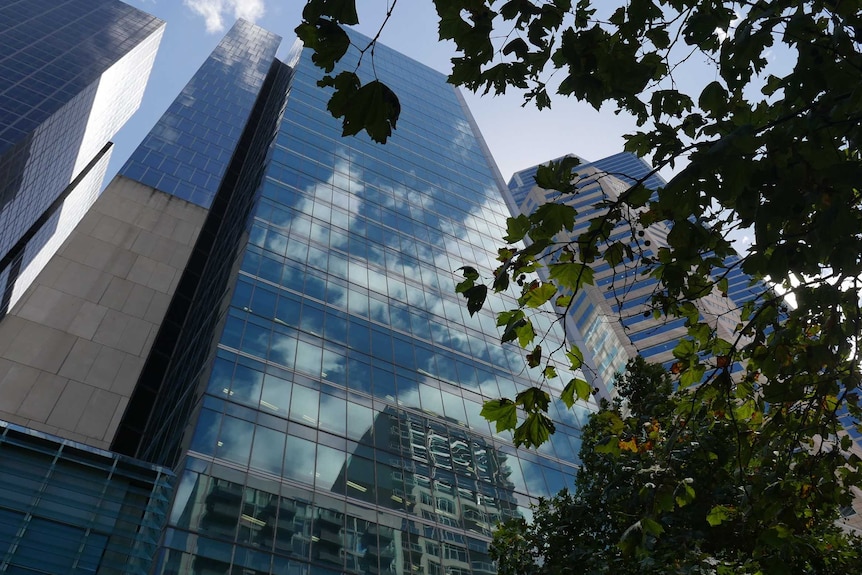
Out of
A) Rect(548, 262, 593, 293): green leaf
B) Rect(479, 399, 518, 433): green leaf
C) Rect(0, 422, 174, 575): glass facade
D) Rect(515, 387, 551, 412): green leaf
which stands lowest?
Rect(479, 399, 518, 433): green leaf

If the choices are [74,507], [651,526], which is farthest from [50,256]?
[651,526]

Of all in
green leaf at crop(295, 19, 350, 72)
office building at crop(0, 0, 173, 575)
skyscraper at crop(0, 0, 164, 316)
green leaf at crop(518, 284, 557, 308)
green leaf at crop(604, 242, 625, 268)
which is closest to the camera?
green leaf at crop(295, 19, 350, 72)

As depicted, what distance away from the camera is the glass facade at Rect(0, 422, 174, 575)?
11.3 metres

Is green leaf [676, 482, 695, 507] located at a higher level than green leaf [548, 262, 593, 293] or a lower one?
lower

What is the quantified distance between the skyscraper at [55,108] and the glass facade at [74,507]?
45.5 feet

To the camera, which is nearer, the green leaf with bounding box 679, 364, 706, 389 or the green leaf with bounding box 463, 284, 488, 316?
the green leaf with bounding box 463, 284, 488, 316

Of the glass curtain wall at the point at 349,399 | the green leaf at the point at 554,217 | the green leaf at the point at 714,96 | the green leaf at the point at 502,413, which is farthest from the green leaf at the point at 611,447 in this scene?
the glass curtain wall at the point at 349,399

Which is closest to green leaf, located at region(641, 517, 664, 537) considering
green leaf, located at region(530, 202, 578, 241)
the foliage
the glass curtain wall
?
the foliage

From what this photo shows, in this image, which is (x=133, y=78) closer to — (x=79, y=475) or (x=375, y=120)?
(x=79, y=475)

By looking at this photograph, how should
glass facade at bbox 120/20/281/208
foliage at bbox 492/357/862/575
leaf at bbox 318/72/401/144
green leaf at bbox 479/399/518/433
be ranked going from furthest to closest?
glass facade at bbox 120/20/281/208
foliage at bbox 492/357/862/575
green leaf at bbox 479/399/518/433
leaf at bbox 318/72/401/144

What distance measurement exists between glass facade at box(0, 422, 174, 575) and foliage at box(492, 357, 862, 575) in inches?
306

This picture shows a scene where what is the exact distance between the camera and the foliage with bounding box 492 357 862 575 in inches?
163

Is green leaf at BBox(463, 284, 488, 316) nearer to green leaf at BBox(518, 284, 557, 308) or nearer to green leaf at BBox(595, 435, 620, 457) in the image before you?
green leaf at BBox(518, 284, 557, 308)

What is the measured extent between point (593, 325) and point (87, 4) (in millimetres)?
55684
